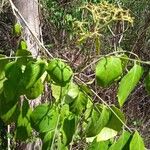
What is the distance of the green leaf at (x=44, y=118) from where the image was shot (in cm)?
66

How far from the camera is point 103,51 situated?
4.44m

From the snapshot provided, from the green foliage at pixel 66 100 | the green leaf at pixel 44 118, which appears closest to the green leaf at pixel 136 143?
the green foliage at pixel 66 100

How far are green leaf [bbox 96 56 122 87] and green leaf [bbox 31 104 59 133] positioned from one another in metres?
0.07

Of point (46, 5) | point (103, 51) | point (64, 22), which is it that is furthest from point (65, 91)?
point (46, 5)

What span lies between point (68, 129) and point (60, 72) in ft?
0.26

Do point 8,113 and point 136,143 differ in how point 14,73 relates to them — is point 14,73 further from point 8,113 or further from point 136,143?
point 136,143

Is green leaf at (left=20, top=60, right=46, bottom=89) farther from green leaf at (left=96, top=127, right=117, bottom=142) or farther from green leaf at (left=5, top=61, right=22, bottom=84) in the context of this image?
green leaf at (left=96, top=127, right=117, bottom=142)

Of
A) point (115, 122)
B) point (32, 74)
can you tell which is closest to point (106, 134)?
point (115, 122)

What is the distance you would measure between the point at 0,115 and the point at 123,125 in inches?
7.2

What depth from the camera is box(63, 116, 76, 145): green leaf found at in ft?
2.20

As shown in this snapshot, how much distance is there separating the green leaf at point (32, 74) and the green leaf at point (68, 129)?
69 millimetres

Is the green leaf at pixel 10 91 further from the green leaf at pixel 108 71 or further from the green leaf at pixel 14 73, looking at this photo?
the green leaf at pixel 108 71

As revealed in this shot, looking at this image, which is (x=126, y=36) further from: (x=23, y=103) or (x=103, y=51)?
(x=23, y=103)

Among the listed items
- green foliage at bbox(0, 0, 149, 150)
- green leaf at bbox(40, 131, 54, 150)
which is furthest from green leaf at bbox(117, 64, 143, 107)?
green leaf at bbox(40, 131, 54, 150)
